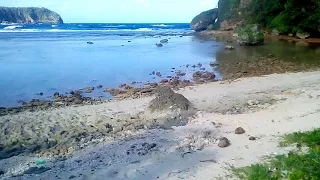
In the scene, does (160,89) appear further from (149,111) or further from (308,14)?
(308,14)

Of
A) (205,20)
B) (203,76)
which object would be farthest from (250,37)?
(205,20)

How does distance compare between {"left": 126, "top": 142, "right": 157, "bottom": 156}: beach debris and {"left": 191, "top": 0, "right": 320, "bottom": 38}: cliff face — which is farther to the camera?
{"left": 191, "top": 0, "right": 320, "bottom": 38}: cliff face

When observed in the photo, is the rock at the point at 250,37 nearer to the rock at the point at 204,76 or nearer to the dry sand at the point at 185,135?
the rock at the point at 204,76

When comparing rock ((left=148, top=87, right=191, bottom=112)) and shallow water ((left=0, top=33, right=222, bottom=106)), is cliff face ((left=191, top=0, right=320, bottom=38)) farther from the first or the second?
rock ((left=148, top=87, right=191, bottom=112))

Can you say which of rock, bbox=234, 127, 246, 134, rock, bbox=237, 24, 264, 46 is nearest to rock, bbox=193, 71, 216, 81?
rock, bbox=234, 127, 246, 134

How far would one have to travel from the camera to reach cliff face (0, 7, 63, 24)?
437ft

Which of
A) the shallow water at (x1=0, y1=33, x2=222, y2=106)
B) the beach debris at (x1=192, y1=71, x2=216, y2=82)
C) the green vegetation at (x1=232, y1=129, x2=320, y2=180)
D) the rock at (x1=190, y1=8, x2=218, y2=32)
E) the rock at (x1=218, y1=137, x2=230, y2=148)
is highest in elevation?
the rock at (x1=190, y1=8, x2=218, y2=32)

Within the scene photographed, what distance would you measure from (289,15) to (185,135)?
136ft

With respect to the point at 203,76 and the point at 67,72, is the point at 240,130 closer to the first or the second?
the point at 203,76

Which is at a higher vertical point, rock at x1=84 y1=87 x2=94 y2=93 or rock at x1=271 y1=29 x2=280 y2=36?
rock at x1=271 y1=29 x2=280 y2=36

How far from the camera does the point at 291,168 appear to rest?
225 inches

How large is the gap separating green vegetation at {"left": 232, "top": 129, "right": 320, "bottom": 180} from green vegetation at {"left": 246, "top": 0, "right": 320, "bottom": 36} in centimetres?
3876

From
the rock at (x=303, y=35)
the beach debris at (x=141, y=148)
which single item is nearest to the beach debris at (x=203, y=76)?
the beach debris at (x=141, y=148)

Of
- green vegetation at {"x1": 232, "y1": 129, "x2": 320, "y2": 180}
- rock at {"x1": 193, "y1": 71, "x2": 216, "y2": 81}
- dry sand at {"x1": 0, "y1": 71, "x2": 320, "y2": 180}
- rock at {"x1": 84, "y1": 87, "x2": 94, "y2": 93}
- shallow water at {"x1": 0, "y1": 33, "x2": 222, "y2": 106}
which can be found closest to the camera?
green vegetation at {"x1": 232, "y1": 129, "x2": 320, "y2": 180}
